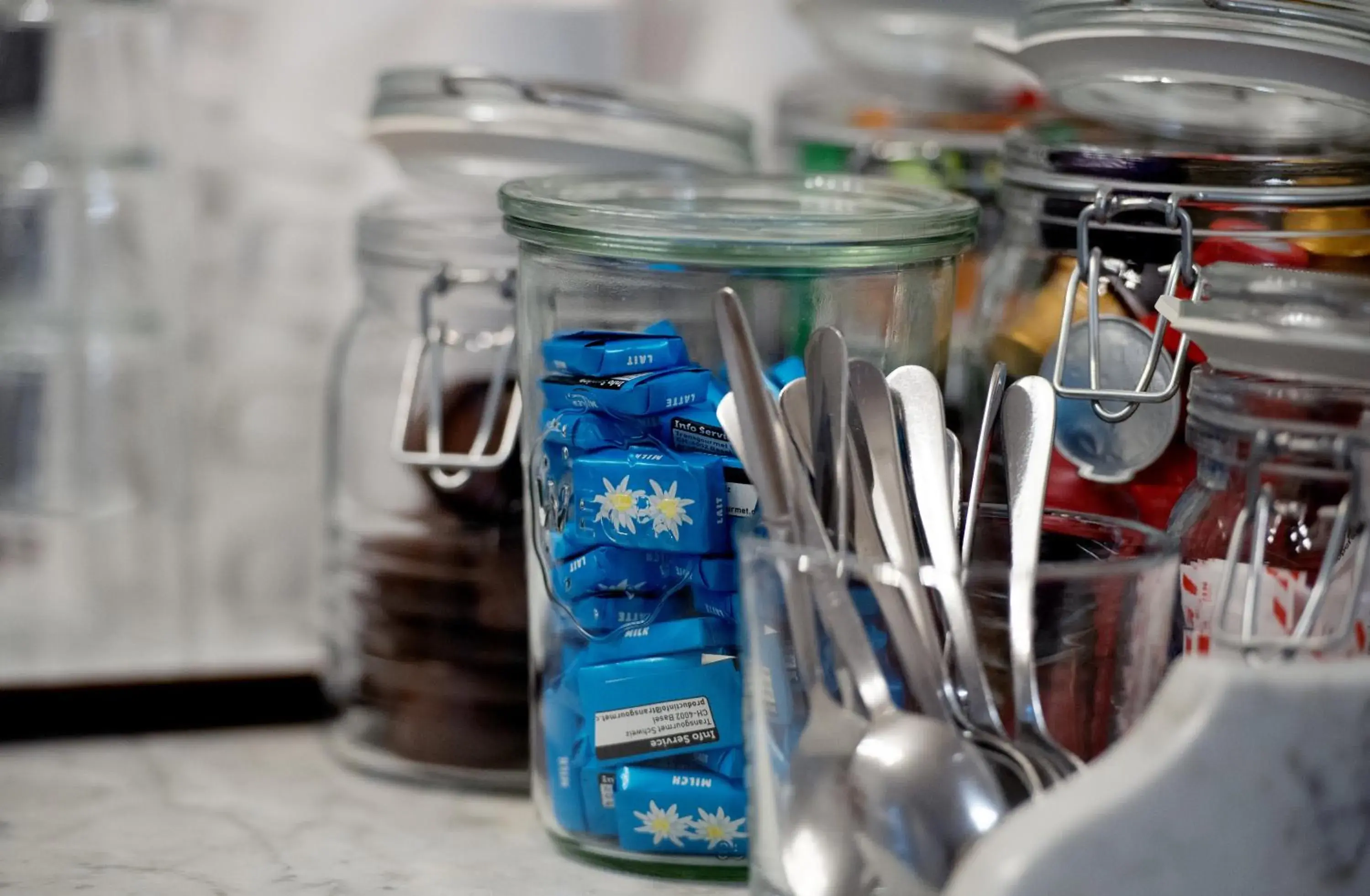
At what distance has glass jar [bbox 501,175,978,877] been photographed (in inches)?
18.9

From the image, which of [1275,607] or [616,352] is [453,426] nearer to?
[616,352]

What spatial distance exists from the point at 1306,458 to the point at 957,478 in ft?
0.34

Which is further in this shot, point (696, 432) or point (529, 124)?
point (529, 124)

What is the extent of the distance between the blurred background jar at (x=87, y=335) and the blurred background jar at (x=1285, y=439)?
1.60ft

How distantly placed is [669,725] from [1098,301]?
22 cm

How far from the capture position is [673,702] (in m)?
0.49

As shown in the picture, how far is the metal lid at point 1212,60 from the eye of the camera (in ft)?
1.53

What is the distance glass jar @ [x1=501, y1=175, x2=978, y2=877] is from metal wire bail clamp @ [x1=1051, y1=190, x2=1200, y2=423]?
Result: 0.05 metres

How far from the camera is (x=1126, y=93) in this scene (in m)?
0.56

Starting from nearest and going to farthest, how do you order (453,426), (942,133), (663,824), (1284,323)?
(1284,323) < (663,824) < (453,426) < (942,133)

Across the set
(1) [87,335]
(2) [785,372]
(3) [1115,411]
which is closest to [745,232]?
(2) [785,372]

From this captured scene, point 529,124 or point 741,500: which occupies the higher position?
point 529,124

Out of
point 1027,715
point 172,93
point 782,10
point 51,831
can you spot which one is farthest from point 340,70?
point 1027,715

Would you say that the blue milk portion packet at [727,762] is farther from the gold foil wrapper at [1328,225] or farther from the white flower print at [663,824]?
the gold foil wrapper at [1328,225]
